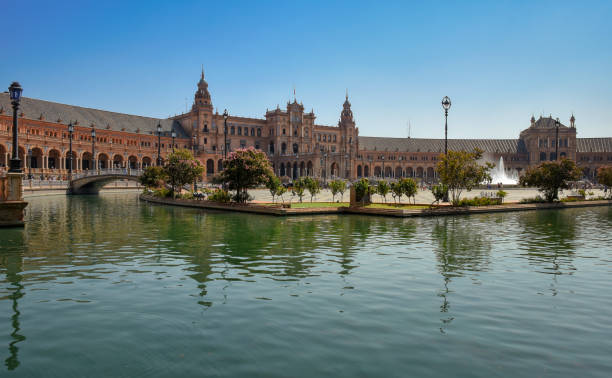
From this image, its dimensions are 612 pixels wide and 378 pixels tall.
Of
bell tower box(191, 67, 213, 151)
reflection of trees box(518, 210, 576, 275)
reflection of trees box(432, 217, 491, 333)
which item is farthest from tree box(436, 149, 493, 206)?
bell tower box(191, 67, 213, 151)

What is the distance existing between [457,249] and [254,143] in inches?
4414

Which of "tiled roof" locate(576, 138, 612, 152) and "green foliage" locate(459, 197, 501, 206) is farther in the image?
"tiled roof" locate(576, 138, 612, 152)

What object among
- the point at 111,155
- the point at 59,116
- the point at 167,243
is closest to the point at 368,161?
the point at 111,155

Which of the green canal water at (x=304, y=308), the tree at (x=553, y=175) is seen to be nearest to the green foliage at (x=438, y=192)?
the tree at (x=553, y=175)

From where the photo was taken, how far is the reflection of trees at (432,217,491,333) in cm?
1341

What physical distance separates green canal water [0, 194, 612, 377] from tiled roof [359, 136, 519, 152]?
135 m

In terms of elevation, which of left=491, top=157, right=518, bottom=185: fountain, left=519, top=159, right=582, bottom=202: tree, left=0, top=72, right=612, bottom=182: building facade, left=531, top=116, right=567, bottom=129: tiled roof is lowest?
left=519, top=159, right=582, bottom=202: tree

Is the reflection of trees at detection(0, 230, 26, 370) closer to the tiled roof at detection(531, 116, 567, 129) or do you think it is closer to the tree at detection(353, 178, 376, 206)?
the tree at detection(353, 178, 376, 206)

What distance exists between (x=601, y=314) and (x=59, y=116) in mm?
100818

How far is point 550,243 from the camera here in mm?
20234

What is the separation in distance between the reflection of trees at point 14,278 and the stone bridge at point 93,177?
42050mm

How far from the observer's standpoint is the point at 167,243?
64.7 ft

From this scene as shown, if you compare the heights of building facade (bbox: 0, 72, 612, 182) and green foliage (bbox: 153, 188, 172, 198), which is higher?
building facade (bbox: 0, 72, 612, 182)

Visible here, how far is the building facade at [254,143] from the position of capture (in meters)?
86.9
